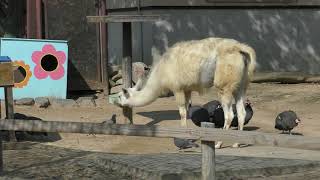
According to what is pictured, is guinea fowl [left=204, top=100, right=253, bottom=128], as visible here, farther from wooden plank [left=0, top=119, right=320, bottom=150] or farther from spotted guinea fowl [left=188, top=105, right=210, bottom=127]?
wooden plank [left=0, top=119, right=320, bottom=150]

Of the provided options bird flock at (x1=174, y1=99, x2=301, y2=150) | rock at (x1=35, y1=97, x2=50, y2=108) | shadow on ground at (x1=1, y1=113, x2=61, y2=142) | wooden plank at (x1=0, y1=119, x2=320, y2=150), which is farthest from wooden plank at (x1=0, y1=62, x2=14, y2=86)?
rock at (x1=35, y1=97, x2=50, y2=108)

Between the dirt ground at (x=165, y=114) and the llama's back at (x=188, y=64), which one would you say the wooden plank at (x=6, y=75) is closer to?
the dirt ground at (x=165, y=114)

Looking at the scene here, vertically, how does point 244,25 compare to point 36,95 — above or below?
above

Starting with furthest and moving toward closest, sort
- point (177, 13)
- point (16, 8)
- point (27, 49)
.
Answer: point (177, 13) → point (16, 8) → point (27, 49)

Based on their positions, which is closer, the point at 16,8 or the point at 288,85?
the point at 16,8

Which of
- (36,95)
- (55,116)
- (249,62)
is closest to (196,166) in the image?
(249,62)

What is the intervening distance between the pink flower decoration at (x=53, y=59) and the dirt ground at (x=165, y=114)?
1021mm

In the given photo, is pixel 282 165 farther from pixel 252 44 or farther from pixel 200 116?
pixel 252 44

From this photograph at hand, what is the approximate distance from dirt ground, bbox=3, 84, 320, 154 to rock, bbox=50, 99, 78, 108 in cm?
24

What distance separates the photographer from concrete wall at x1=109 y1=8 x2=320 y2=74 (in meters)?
16.3

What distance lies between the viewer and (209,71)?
30.7 feet

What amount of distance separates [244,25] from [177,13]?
6.24 ft

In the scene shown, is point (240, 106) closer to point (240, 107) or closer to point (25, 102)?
point (240, 107)

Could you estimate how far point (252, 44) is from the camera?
1722cm
